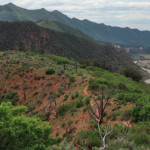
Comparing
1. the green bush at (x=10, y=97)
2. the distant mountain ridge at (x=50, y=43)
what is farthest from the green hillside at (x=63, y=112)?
the distant mountain ridge at (x=50, y=43)

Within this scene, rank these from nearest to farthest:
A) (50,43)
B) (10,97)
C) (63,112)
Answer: (63,112), (10,97), (50,43)

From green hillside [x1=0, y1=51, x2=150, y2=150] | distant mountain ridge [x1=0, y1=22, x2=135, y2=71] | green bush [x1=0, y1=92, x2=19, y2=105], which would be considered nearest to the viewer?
green hillside [x1=0, y1=51, x2=150, y2=150]

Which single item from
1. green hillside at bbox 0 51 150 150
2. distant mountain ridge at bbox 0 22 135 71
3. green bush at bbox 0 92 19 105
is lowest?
green bush at bbox 0 92 19 105

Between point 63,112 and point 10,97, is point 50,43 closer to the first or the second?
point 10,97

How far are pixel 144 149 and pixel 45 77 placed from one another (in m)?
25.3

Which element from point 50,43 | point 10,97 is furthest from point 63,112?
point 50,43

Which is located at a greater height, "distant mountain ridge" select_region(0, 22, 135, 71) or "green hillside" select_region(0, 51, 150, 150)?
"distant mountain ridge" select_region(0, 22, 135, 71)

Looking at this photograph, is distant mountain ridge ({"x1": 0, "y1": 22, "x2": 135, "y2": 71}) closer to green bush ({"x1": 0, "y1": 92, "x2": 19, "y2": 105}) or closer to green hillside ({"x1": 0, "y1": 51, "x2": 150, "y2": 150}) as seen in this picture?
green hillside ({"x1": 0, "y1": 51, "x2": 150, "y2": 150})

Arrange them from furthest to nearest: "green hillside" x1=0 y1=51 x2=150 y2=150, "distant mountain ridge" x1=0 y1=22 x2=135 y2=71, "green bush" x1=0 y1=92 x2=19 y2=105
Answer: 1. "distant mountain ridge" x1=0 y1=22 x2=135 y2=71
2. "green bush" x1=0 y1=92 x2=19 y2=105
3. "green hillside" x1=0 y1=51 x2=150 y2=150

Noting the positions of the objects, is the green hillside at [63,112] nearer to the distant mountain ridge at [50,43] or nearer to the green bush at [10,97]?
the green bush at [10,97]

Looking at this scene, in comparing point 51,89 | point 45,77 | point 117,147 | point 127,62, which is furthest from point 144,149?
point 127,62

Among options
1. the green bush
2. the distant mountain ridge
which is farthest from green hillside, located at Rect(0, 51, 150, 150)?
the distant mountain ridge

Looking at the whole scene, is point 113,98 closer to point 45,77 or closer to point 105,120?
point 105,120

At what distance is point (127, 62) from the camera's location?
12888 cm
